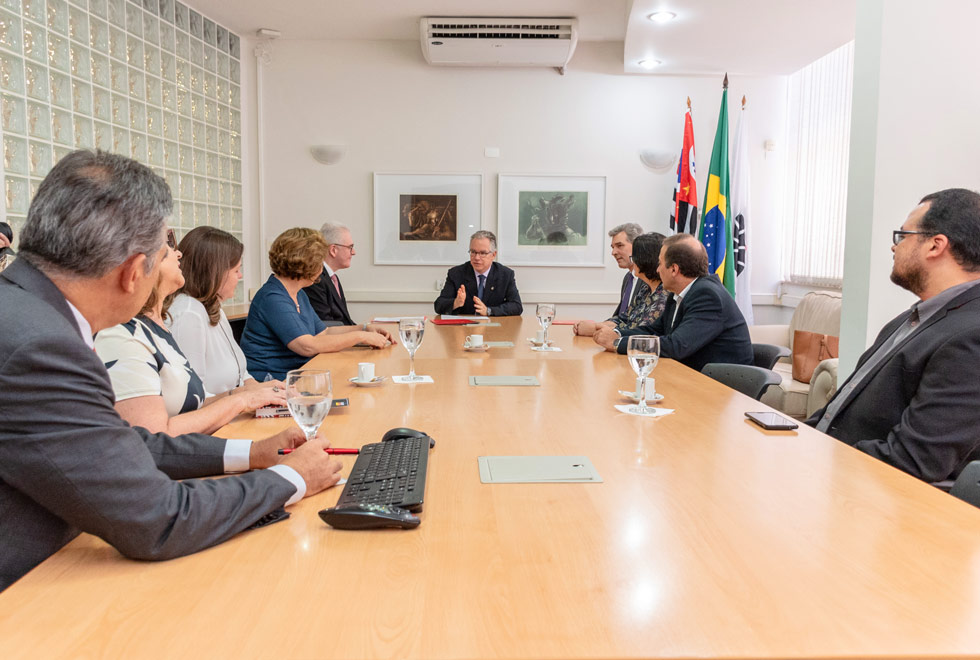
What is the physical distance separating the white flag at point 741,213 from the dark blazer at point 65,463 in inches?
233

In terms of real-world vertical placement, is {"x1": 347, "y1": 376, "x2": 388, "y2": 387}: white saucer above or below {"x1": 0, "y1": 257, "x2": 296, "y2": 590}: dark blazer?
below

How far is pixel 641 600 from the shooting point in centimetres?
85

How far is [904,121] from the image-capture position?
10.1ft

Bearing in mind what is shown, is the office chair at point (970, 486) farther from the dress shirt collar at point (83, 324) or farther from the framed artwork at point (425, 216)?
the framed artwork at point (425, 216)

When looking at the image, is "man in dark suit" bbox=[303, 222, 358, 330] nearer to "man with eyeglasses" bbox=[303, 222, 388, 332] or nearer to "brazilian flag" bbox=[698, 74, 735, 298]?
"man with eyeglasses" bbox=[303, 222, 388, 332]

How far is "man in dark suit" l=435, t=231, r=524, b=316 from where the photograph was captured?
5672mm

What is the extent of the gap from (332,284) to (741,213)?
11.8ft

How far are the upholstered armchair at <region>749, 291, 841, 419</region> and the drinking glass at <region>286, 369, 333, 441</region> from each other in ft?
8.65

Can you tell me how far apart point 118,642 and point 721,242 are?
5853mm

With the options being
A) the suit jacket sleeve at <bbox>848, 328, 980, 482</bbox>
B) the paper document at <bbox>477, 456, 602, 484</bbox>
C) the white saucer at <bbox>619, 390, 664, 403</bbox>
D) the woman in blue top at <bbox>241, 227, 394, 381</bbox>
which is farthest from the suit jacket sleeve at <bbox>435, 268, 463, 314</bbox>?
the paper document at <bbox>477, 456, 602, 484</bbox>

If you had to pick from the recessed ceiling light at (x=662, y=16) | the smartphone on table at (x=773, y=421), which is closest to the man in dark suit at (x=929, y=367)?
the smartphone on table at (x=773, y=421)

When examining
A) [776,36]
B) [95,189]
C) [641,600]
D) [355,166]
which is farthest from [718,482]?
[355,166]

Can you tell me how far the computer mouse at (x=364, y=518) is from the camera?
1.04m

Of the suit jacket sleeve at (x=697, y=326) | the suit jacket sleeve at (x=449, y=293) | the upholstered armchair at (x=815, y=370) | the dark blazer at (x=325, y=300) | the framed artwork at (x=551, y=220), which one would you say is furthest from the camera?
the framed artwork at (x=551, y=220)
